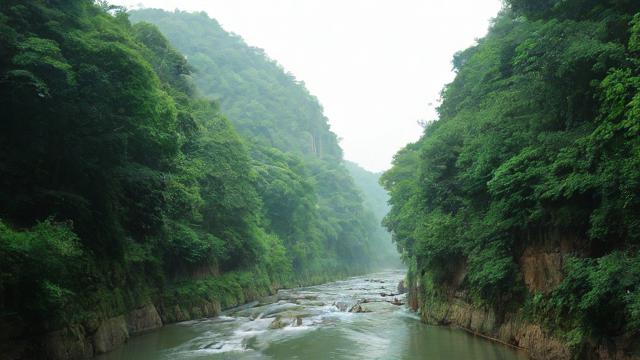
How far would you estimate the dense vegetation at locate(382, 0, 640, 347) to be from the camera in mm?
9664

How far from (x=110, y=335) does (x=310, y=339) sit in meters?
7.06

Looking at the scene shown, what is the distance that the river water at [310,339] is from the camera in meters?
14.6

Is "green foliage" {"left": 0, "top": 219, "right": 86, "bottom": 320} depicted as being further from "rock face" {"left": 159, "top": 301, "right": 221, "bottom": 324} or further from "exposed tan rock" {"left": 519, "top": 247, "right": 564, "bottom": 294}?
"exposed tan rock" {"left": 519, "top": 247, "right": 564, "bottom": 294}

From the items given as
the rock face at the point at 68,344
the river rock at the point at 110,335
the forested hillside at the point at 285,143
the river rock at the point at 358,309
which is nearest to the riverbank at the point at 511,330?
the river rock at the point at 358,309

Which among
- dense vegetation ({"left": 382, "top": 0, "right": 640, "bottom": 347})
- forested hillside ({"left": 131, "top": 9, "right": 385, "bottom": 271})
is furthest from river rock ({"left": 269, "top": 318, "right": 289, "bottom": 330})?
forested hillside ({"left": 131, "top": 9, "right": 385, "bottom": 271})

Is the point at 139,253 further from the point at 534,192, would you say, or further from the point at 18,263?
the point at 534,192

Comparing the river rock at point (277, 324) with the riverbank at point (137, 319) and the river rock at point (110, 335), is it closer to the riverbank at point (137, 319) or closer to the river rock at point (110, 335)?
the riverbank at point (137, 319)

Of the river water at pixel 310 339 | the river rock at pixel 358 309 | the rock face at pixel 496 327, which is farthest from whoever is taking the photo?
the river rock at pixel 358 309

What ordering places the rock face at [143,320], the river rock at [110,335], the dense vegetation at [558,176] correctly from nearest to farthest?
1. the dense vegetation at [558,176]
2. the river rock at [110,335]
3. the rock face at [143,320]

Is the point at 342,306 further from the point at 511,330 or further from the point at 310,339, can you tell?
the point at 511,330

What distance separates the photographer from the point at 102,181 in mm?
16125

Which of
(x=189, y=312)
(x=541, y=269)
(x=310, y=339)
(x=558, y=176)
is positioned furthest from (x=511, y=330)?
(x=189, y=312)

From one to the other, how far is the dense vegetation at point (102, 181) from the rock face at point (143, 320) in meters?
0.44

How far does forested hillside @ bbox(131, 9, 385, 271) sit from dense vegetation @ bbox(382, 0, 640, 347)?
3269cm
